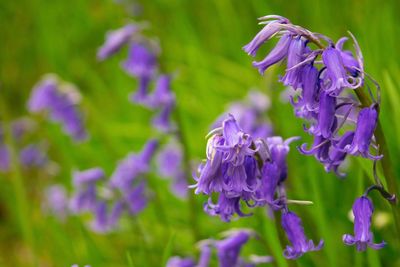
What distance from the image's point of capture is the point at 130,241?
14.1ft

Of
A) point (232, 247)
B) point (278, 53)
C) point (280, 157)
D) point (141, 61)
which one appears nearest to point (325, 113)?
point (278, 53)

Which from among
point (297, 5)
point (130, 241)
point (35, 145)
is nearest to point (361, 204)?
point (130, 241)

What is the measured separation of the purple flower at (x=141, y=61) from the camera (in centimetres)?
358

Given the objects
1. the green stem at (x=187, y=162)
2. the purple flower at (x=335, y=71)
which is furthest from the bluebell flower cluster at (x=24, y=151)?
the purple flower at (x=335, y=71)

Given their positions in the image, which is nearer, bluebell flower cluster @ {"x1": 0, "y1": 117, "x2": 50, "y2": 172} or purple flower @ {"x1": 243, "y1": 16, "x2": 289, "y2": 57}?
purple flower @ {"x1": 243, "y1": 16, "x2": 289, "y2": 57}

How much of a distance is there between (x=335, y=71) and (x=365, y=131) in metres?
0.17

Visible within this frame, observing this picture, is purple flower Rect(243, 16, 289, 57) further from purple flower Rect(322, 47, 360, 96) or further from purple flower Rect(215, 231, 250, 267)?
purple flower Rect(215, 231, 250, 267)

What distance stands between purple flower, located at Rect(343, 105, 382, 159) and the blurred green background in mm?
288

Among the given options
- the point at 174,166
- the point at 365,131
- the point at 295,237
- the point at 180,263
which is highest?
the point at 365,131

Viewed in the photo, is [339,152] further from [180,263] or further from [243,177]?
[180,263]

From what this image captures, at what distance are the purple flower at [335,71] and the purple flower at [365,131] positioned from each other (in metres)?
0.08

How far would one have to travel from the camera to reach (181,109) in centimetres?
529

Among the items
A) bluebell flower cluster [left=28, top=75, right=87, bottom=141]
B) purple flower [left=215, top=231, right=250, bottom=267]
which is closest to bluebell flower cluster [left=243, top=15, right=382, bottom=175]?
purple flower [left=215, top=231, right=250, bottom=267]

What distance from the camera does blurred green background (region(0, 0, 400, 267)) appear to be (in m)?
3.12
